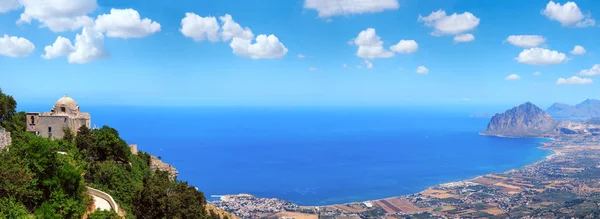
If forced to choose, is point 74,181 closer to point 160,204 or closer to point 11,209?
point 11,209

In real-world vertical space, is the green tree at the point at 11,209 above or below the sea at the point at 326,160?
above

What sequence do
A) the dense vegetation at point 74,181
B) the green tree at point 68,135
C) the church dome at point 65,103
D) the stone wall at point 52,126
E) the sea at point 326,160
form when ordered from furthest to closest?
1. the sea at point 326,160
2. the church dome at point 65,103
3. the stone wall at point 52,126
4. the green tree at point 68,135
5. the dense vegetation at point 74,181

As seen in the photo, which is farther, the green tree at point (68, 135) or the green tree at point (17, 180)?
the green tree at point (68, 135)

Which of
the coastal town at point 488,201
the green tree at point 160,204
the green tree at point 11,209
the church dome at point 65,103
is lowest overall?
the coastal town at point 488,201

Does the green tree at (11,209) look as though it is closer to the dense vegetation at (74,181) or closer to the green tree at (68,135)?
the dense vegetation at (74,181)

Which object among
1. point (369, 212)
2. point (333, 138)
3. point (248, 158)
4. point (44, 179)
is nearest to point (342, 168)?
point (248, 158)

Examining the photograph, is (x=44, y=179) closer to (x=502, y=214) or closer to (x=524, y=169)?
(x=502, y=214)

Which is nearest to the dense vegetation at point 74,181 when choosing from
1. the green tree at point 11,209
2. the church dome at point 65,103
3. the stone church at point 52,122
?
the green tree at point 11,209

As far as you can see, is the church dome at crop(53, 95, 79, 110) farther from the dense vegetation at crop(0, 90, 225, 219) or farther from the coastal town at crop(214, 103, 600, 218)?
the coastal town at crop(214, 103, 600, 218)
